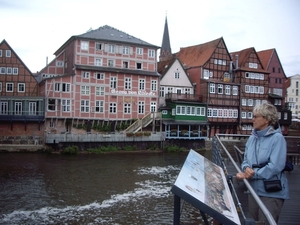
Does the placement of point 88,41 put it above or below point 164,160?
above

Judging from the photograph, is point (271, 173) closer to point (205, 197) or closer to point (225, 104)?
point (205, 197)

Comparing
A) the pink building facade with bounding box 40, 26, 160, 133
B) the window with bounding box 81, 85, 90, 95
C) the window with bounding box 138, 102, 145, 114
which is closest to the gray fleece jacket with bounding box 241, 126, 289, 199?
the pink building facade with bounding box 40, 26, 160, 133

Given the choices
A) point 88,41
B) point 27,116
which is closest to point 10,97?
point 27,116

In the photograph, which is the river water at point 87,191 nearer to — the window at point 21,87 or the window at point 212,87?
the window at point 21,87

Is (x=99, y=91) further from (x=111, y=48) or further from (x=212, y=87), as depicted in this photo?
(x=212, y=87)

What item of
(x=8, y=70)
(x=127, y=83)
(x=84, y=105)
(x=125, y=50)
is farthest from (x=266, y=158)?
(x=8, y=70)

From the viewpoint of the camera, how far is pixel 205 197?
290 centimetres

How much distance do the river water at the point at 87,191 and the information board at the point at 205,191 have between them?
319 inches

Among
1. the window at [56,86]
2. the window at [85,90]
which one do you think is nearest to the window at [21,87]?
the window at [56,86]

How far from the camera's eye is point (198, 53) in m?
44.9

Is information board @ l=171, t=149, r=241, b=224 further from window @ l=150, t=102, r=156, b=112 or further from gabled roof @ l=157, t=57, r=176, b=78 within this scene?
gabled roof @ l=157, t=57, r=176, b=78

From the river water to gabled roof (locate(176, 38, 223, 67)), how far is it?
19.1 meters

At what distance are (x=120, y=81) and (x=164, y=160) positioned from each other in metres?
12.2

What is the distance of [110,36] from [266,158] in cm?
3570
